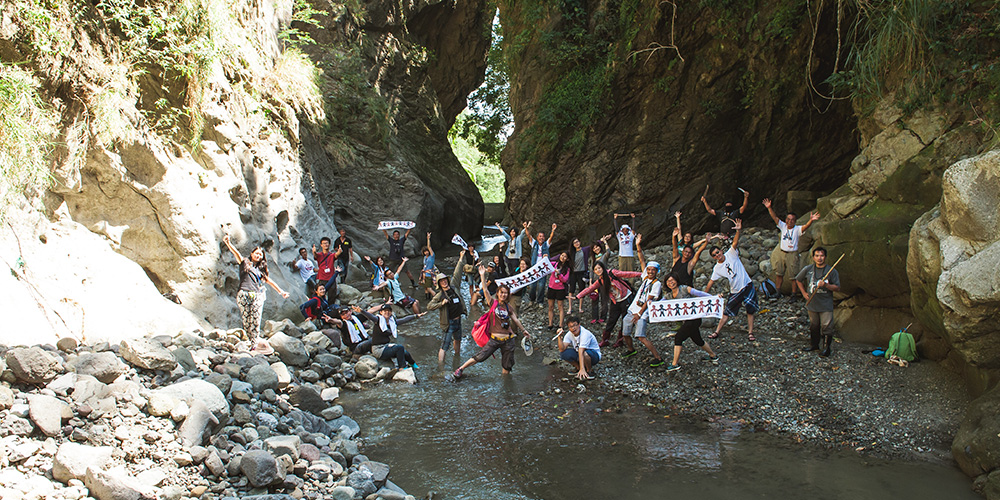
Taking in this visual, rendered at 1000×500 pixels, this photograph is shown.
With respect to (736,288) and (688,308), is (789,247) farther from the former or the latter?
(688,308)

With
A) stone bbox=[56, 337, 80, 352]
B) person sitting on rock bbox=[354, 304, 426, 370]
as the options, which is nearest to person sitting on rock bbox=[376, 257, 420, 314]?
person sitting on rock bbox=[354, 304, 426, 370]

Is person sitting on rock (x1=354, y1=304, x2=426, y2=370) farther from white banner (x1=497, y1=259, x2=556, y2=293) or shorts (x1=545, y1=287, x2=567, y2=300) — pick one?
shorts (x1=545, y1=287, x2=567, y2=300)

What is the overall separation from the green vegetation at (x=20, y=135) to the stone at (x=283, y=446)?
470 cm

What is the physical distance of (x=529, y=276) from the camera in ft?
37.4

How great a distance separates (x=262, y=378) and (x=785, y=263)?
952cm

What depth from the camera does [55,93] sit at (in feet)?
29.1

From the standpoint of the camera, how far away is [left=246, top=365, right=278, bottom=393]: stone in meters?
8.09

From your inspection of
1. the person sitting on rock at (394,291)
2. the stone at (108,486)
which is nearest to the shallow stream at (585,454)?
the stone at (108,486)

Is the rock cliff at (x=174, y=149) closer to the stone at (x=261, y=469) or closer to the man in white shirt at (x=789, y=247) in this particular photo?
the stone at (x=261, y=469)

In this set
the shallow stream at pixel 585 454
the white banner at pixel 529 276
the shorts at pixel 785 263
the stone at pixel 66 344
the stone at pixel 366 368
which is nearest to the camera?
the shallow stream at pixel 585 454

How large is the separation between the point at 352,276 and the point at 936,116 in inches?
531

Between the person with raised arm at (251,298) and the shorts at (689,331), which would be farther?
the person with raised arm at (251,298)

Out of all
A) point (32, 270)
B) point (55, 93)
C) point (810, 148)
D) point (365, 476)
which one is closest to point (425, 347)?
point (365, 476)

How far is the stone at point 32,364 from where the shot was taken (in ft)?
19.2
